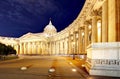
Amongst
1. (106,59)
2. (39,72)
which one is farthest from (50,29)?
(106,59)

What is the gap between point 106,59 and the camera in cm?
1460

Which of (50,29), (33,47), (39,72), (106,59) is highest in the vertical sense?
(50,29)

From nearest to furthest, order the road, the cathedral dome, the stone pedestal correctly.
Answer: the road
the stone pedestal
the cathedral dome

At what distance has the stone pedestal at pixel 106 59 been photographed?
556 inches

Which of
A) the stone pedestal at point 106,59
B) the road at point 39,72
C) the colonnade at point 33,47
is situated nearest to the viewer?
the road at point 39,72

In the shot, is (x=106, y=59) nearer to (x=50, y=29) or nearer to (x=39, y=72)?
(x=39, y=72)

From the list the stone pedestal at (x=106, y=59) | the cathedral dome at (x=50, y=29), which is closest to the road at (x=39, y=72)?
the stone pedestal at (x=106, y=59)

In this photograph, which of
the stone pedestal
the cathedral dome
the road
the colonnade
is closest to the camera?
the road

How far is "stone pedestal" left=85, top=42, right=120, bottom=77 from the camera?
14125 mm

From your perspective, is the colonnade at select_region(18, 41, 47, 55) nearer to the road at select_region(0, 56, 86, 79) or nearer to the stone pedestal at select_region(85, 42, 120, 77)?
the road at select_region(0, 56, 86, 79)

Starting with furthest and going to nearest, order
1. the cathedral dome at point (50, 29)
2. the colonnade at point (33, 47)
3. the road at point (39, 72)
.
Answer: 1. the cathedral dome at point (50, 29)
2. the colonnade at point (33, 47)
3. the road at point (39, 72)

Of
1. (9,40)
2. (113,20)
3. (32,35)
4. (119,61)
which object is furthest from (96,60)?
(9,40)

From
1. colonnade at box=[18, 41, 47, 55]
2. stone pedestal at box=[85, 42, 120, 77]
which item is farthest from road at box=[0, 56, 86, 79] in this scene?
colonnade at box=[18, 41, 47, 55]

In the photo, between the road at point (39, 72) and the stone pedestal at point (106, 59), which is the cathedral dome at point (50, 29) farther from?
the stone pedestal at point (106, 59)
